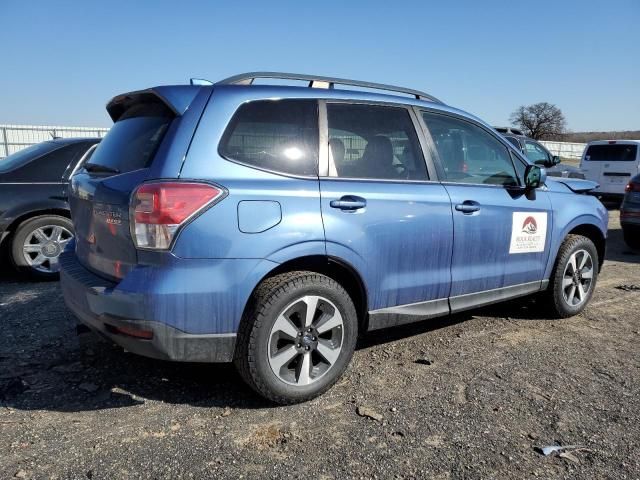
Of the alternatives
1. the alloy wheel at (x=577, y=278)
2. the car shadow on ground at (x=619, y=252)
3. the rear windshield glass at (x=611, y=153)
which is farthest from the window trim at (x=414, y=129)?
the rear windshield glass at (x=611, y=153)

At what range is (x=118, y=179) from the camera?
2996 mm

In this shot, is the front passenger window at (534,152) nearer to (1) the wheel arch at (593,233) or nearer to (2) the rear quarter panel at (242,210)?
(1) the wheel arch at (593,233)

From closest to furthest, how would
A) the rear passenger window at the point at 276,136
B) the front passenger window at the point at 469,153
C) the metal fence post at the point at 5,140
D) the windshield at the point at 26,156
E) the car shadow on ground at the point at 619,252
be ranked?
1. the rear passenger window at the point at 276,136
2. the front passenger window at the point at 469,153
3. the windshield at the point at 26,156
4. the car shadow on ground at the point at 619,252
5. the metal fence post at the point at 5,140

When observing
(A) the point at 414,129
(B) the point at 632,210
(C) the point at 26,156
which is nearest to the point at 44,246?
(C) the point at 26,156

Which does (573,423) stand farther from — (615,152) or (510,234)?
(615,152)

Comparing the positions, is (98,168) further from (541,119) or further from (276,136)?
(541,119)

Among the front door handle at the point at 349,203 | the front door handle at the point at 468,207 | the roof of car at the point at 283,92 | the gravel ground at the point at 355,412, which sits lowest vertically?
the gravel ground at the point at 355,412

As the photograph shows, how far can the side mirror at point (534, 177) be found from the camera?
4336 mm

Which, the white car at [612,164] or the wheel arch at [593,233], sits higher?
the white car at [612,164]

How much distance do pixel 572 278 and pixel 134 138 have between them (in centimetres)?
390

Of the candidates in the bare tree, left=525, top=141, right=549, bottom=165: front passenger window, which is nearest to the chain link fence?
left=525, top=141, right=549, bottom=165: front passenger window

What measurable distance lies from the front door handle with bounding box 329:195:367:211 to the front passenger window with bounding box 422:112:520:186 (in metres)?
0.90

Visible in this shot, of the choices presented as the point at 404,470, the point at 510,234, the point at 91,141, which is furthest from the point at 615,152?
the point at 404,470

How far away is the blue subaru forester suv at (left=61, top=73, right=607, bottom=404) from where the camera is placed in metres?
2.78
